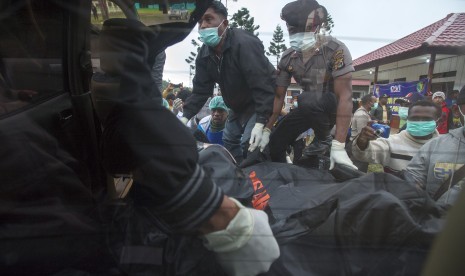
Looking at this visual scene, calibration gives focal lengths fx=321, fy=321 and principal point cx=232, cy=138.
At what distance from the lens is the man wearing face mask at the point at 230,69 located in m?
0.94

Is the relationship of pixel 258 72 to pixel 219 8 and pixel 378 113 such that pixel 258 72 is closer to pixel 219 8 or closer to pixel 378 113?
pixel 219 8

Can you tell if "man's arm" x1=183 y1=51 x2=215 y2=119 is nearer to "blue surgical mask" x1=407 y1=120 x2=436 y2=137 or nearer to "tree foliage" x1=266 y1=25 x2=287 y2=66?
"tree foliage" x1=266 y1=25 x2=287 y2=66

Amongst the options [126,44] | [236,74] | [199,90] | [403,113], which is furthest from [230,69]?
[403,113]

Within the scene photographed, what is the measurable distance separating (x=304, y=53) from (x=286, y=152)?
2.29 feet

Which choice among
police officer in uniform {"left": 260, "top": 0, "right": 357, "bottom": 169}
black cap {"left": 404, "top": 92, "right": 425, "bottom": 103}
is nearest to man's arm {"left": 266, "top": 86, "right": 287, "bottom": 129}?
police officer in uniform {"left": 260, "top": 0, "right": 357, "bottom": 169}

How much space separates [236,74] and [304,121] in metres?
0.42

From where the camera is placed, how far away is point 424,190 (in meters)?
0.94

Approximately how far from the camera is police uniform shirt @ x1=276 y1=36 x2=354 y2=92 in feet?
3.20

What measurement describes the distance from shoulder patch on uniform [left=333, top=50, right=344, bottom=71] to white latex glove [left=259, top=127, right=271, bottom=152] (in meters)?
0.49

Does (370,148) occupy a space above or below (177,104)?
below

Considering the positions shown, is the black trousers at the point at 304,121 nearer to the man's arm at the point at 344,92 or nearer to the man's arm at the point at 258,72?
the man's arm at the point at 344,92

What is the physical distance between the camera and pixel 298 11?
89cm

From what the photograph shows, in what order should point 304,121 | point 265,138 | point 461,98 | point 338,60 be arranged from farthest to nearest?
point 265,138 < point 304,121 < point 338,60 < point 461,98

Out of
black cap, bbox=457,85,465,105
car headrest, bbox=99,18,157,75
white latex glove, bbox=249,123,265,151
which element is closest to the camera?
car headrest, bbox=99,18,157,75
